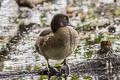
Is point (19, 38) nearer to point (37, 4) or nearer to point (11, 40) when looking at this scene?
point (11, 40)

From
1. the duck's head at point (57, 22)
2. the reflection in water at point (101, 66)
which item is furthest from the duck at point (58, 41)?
the reflection in water at point (101, 66)

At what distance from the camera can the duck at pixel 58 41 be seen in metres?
8.98

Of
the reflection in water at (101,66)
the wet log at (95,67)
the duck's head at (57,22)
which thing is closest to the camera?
the duck's head at (57,22)

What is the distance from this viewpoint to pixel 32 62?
10609 millimetres

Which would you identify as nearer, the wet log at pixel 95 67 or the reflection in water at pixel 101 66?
the wet log at pixel 95 67

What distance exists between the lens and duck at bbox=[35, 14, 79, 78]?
8984 mm

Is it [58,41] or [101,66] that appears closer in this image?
[58,41]

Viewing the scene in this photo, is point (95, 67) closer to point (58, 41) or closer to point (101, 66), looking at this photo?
point (101, 66)

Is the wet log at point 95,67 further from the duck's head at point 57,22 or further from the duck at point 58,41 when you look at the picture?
the duck's head at point 57,22

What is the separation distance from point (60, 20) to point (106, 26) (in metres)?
5.24

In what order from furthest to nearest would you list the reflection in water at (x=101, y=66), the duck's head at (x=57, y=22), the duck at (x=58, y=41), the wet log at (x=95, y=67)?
the reflection in water at (x=101, y=66) < the wet log at (x=95, y=67) < the duck's head at (x=57, y=22) < the duck at (x=58, y=41)

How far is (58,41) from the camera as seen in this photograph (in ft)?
29.6

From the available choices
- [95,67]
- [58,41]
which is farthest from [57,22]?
[95,67]

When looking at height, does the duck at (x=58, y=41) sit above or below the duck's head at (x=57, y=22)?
below
